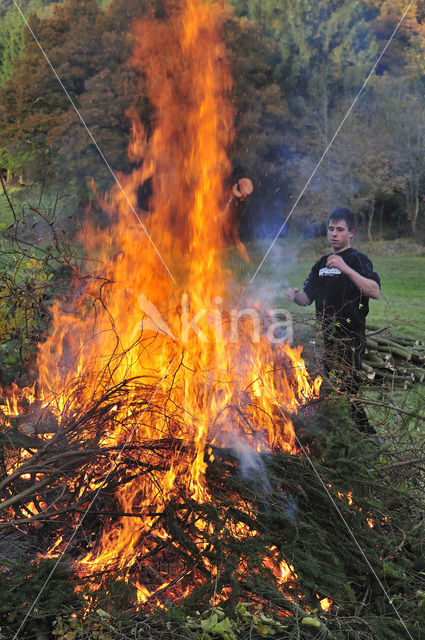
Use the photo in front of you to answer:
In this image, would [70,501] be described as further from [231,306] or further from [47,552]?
[231,306]

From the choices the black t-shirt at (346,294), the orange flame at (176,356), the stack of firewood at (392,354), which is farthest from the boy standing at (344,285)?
the stack of firewood at (392,354)

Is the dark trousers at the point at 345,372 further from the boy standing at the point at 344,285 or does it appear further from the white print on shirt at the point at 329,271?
the white print on shirt at the point at 329,271

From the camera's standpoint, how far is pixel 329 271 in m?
4.40

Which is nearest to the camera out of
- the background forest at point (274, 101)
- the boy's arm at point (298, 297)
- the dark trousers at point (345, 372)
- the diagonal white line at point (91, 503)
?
the diagonal white line at point (91, 503)

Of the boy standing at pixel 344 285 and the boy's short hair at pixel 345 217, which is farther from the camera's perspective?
the boy's short hair at pixel 345 217

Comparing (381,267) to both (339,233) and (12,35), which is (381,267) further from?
(339,233)

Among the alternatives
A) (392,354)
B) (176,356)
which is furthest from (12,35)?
(176,356)

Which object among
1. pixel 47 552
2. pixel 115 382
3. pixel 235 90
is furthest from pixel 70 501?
pixel 235 90

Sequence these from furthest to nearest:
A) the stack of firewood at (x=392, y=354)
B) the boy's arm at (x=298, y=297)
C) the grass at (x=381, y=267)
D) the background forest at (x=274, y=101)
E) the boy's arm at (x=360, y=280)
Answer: the grass at (x=381, y=267) < the background forest at (x=274, y=101) < the stack of firewood at (x=392, y=354) < the boy's arm at (x=298, y=297) < the boy's arm at (x=360, y=280)

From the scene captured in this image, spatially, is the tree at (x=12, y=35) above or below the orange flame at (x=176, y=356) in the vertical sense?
above

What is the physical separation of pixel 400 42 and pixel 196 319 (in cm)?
1546

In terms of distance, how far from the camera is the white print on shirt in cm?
436

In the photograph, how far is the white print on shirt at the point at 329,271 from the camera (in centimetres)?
436

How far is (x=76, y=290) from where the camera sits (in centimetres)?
438
